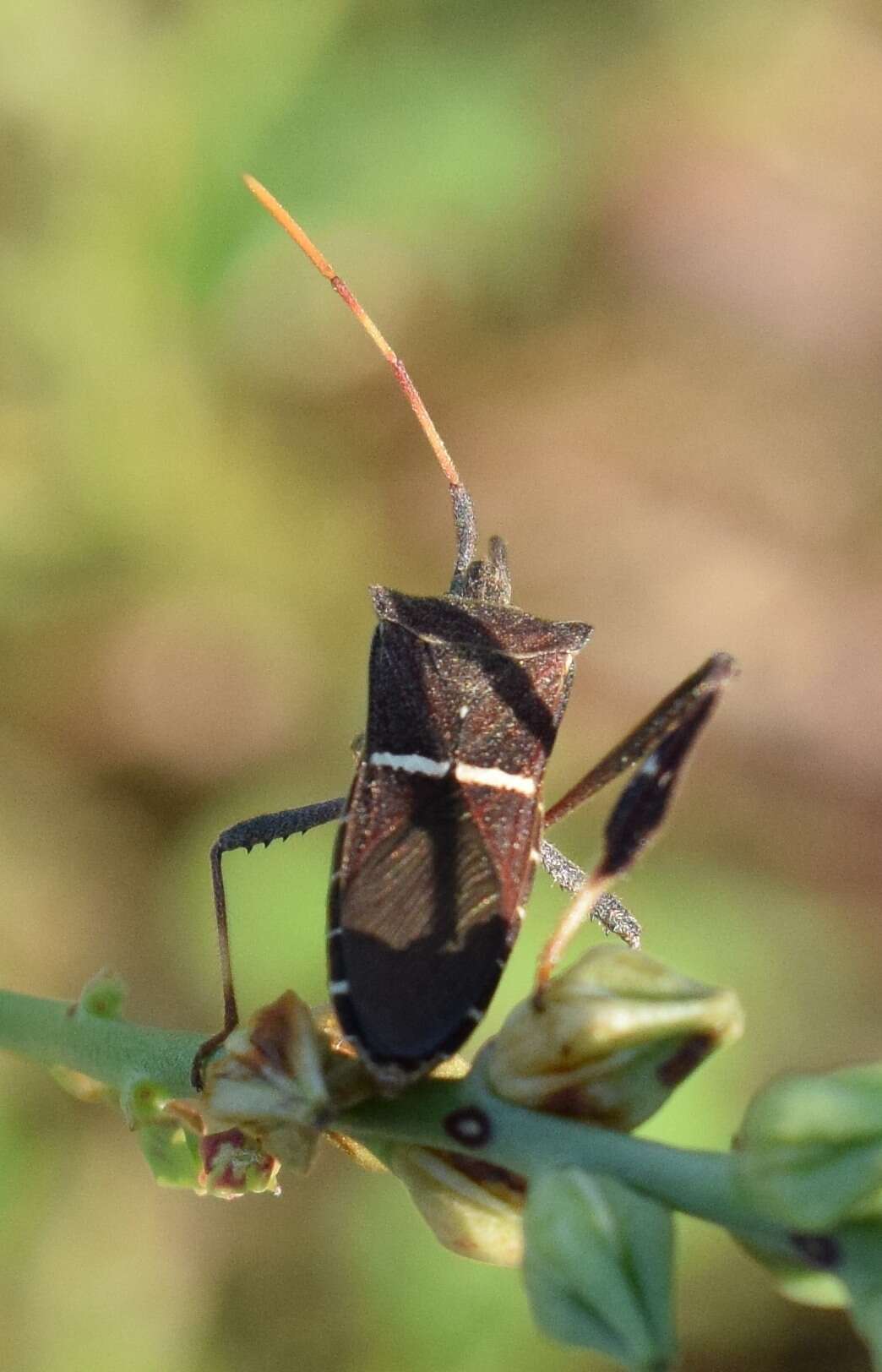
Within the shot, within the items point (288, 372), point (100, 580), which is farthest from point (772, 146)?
point (100, 580)

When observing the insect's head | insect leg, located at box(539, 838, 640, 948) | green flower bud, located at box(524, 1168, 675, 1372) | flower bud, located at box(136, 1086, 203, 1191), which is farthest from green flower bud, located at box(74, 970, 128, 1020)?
the insect's head

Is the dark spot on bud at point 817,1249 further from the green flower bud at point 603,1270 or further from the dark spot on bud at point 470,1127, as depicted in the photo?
the dark spot on bud at point 470,1127

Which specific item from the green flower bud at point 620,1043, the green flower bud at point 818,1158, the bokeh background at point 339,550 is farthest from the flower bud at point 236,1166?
the bokeh background at point 339,550

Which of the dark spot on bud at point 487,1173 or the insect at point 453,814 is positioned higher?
the insect at point 453,814

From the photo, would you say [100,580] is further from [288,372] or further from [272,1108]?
[272,1108]

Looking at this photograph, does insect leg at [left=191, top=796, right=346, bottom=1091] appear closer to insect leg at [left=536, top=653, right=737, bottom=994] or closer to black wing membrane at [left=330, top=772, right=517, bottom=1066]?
black wing membrane at [left=330, top=772, right=517, bottom=1066]

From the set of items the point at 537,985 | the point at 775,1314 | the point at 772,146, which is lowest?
the point at 775,1314
